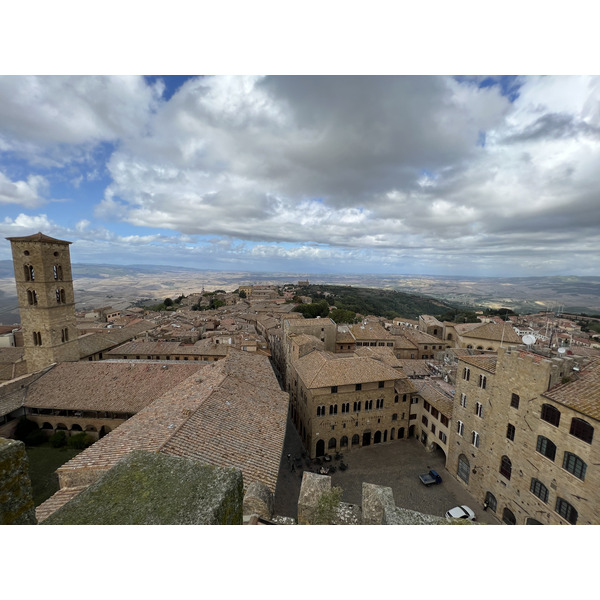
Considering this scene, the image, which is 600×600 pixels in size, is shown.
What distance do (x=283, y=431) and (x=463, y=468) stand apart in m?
15.9

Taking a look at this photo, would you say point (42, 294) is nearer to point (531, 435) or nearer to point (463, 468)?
point (463, 468)

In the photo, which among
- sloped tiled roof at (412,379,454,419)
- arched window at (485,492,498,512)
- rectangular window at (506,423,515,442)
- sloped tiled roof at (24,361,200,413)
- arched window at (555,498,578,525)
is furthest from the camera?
sloped tiled roof at (412,379,454,419)

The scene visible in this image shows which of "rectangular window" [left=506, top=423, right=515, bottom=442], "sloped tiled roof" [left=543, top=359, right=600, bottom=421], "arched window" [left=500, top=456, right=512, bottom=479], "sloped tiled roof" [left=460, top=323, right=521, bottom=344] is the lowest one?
"arched window" [left=500, top=456, right=512, bottom=479]

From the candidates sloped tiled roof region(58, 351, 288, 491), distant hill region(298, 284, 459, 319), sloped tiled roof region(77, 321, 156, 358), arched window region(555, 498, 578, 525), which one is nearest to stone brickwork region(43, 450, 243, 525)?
sloped tiled roof region(58, 351, 288, 491)

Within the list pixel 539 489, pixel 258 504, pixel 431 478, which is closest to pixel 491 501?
pixel 431 478

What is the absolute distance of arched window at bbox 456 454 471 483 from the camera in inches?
808

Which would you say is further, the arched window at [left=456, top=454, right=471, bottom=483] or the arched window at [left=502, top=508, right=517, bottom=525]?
the arched window at [left=456, top=454, right=471, bottom=483]

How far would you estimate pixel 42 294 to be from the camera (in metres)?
27.4

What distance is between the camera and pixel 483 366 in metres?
19.1

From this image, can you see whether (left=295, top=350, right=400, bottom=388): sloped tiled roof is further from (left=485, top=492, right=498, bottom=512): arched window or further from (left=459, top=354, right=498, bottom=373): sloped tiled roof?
(left=485, top=492, right=498, bottom=512): arched window

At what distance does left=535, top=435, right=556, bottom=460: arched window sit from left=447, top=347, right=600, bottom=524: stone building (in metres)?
0.05

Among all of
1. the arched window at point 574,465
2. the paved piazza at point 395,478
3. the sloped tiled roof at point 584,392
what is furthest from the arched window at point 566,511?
the paved piazza at point 395,478

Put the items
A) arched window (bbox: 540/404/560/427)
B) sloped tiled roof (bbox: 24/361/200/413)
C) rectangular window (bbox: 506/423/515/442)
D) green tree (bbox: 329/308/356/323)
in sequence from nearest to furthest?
1. arched window (bbox: 540/404/560/427)
2. rectangular window (bbox: 506/423/515/442)
3. sloped tiled roof (bbox: 24/361/200/413)
4. green tree (bbox: 329/308/356/323)

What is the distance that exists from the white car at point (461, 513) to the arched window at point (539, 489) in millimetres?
4173
